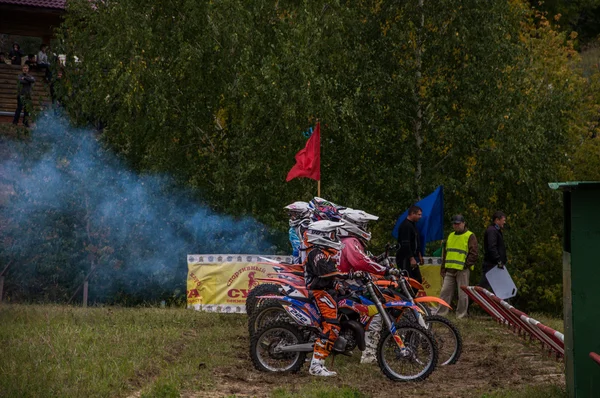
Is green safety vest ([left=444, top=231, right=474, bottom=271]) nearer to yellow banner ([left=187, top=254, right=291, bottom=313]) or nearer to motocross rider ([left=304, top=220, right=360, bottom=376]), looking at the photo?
yellow banner ([left=187, top=254, right=291, bottom=313])

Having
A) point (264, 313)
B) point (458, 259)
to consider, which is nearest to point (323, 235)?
point (264, 313)

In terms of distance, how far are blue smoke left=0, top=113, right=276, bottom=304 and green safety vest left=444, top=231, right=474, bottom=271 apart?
5420 millimetres

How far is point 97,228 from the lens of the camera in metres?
22.6

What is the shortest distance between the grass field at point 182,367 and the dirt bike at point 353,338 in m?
0.21

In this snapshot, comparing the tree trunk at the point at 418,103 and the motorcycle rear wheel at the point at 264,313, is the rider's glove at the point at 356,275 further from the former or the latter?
the tree trunk at the point at 418,103

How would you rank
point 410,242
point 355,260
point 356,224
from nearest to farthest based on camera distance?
point 355,260, point 356,224, point 410,242

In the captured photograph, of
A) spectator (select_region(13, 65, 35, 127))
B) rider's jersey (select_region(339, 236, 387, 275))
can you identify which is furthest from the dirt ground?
spectator (select_region(13, 65, 35, 127))

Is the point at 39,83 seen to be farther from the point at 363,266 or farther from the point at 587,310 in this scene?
the point at 587,310

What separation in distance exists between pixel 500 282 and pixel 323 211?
5.51 meters

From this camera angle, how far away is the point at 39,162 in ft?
74.5

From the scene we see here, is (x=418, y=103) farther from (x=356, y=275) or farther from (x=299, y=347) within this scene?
(x=299, y=347)

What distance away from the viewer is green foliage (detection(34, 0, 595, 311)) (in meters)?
23.2

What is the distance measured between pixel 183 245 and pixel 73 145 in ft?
11.9

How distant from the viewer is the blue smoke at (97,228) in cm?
2238
